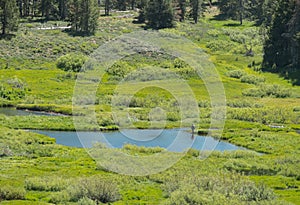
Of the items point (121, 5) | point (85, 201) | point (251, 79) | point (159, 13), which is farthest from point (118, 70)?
point (121, 5)

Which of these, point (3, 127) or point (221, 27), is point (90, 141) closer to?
point (3, 127)

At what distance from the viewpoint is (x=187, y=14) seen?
518ft

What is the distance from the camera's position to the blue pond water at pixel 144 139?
212 ft

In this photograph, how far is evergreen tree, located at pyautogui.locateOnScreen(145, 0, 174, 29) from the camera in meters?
138

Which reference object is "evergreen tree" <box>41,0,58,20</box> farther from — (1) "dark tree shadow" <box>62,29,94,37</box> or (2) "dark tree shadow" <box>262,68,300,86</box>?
(2) "dark tree shadow" <box>262,68,300,86</box>

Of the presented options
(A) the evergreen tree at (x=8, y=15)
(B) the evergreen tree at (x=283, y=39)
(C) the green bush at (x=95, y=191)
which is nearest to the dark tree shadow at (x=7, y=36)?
(A) the evergreen tree at (x=8, y=15)

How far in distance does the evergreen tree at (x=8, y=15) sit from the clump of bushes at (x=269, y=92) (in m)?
46.9

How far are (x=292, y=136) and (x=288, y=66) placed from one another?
1755 inches

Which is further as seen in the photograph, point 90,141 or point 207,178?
point 90,141

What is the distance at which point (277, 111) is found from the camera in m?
85.2

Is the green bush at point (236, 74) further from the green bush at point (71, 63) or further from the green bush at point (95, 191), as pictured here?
the green bush at point (95, 191)

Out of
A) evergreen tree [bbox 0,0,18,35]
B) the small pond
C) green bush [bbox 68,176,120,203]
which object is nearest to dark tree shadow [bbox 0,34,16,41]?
evergreen tree [bbox 0,0,18,35]

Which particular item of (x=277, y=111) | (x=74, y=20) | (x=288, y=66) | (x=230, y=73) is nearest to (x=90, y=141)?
(x=277, y=111)

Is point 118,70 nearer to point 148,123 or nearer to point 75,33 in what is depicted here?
point 75,33
